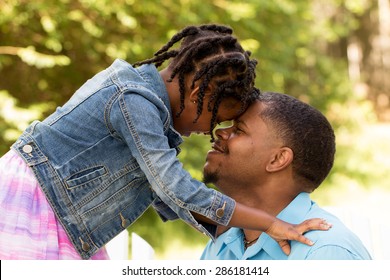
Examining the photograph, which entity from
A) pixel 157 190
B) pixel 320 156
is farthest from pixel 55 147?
pixel 320 156

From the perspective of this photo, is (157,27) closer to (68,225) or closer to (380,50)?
(68,225)

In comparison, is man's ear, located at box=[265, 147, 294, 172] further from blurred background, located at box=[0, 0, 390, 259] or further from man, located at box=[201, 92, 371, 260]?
blurred background, located at box=[0, 0, 390, 259]

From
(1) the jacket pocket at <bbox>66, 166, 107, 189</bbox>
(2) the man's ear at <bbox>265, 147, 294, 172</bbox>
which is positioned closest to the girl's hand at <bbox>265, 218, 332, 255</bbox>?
(2) the man's ear at <bbox>265, 147, 294, 172</bbox>

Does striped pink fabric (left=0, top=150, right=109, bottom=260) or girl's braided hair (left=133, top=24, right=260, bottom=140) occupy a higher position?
girl's braided hair (left=133, top=24, right=260, bottom=140)

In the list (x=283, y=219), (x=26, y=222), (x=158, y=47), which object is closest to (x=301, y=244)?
(x=283, y=219)

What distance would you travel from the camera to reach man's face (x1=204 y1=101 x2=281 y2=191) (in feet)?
9.37

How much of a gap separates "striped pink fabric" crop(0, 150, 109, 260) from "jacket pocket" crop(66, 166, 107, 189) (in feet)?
0.35

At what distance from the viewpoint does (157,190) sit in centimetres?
254

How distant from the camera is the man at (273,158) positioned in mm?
2838

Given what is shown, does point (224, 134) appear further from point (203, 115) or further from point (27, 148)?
point (27, 148)

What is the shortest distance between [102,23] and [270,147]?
12.0 feet

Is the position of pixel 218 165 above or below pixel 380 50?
above

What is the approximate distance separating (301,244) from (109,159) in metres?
0.74

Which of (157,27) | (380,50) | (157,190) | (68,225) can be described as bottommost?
(380,50)
